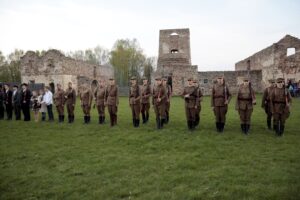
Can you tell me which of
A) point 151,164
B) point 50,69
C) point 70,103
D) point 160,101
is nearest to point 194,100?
point 160,101

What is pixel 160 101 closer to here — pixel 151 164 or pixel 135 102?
pixel 135 102

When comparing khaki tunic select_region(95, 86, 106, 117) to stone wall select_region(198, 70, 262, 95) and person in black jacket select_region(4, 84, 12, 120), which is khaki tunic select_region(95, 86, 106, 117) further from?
stone wall select_region(198, 70, 262, 95)

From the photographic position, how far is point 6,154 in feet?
27.1

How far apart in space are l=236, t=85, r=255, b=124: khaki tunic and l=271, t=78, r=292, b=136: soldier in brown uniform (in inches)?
25.7

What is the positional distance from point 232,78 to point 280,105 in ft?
76.3

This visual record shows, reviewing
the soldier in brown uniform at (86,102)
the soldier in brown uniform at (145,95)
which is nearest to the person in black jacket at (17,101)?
the soldier in brown uniform at (86,102)

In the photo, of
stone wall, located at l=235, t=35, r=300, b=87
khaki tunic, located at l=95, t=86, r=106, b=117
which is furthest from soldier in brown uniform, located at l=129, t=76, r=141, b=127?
stone wall, located at l=235, t=35, r=300, b=87

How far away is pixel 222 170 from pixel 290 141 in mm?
3421

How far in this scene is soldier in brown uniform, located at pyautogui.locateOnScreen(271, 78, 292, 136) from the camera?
376 inches

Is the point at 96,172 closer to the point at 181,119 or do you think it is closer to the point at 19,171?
the point at 19,171

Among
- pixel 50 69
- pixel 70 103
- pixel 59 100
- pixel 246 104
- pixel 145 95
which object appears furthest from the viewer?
pixel 50 69

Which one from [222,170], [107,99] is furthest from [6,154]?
[222,170]

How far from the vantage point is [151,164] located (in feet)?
22.7

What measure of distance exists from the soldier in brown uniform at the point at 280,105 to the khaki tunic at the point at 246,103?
0.65 m
